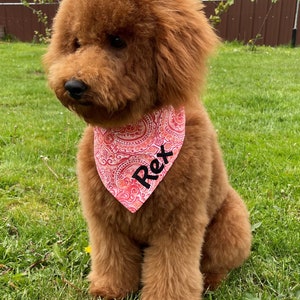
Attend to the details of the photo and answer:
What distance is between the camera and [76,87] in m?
1.63

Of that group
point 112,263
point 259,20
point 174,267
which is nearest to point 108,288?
point 112,263

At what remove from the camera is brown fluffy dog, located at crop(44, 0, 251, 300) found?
171cm

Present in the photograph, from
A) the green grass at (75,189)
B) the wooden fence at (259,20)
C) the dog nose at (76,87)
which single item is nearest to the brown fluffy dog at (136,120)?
the dog nose at (76,87)

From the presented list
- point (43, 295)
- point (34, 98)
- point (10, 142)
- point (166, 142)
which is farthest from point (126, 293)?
point (34, 98)

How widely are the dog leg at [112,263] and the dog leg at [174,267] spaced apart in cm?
17

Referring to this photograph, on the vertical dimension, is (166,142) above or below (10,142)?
above

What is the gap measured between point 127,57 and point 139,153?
514 millimetres

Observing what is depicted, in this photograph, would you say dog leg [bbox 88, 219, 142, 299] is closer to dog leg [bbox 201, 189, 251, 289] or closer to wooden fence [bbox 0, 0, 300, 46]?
dog leg [bbox 201, 189, 251, 289]

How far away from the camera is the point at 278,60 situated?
9.36 metres

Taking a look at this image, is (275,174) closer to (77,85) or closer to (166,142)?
(166,142)

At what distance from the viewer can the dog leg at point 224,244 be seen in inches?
90.5

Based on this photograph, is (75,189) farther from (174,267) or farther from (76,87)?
(76,87)

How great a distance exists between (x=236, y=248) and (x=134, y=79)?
1073mm

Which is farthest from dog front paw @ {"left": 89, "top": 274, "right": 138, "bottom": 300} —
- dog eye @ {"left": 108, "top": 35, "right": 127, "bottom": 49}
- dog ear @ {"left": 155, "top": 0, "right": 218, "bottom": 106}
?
dog eye @ {"left": 108, "top": 35, "right": 127, "bottom": 49}
